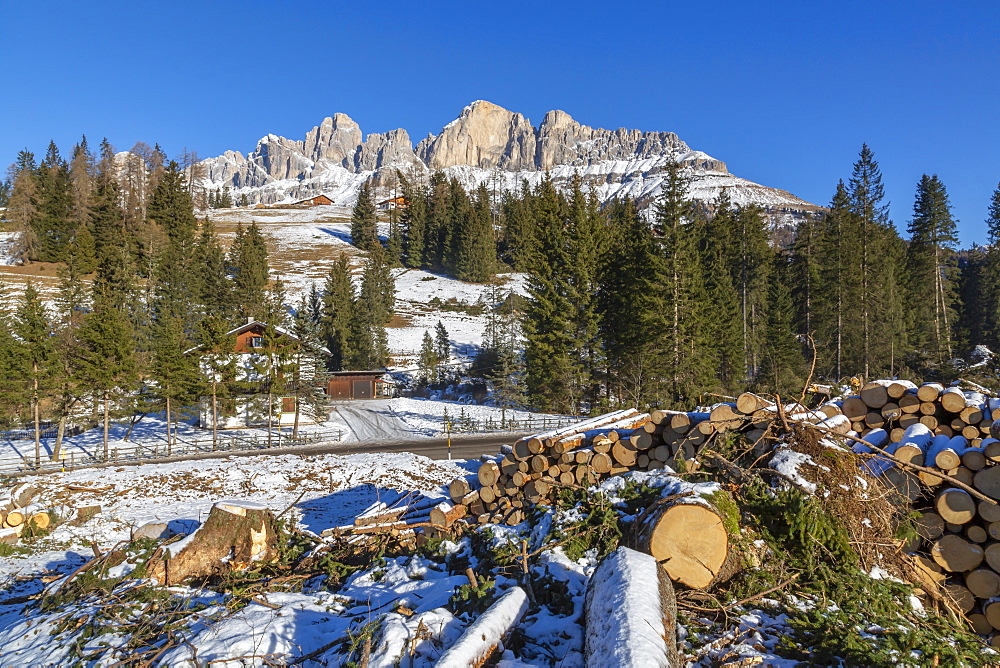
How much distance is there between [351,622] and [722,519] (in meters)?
3.97

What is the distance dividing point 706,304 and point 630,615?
98.0 feet

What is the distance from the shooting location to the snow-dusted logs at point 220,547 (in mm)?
7223

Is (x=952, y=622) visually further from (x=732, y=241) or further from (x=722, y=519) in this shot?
(x=732, y=241)

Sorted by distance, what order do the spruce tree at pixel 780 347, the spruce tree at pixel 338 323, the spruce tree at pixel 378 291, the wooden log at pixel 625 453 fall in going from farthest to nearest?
the spruce tree at pixel 378 291 → the spruce tree at pixel 338 323 → the spruce tree at pixel 780 347 → the wooden log at pixel 625 453

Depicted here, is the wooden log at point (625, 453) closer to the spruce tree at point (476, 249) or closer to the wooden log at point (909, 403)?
the wooden log at point (909, 403)

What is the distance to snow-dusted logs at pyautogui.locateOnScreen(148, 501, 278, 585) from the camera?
7223mm

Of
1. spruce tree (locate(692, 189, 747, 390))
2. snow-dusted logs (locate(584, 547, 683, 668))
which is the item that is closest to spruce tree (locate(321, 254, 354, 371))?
spruce tree (locate(692, 189, 747, 390))

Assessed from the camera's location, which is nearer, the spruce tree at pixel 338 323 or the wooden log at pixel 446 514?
the wooden log at pixel 446 514

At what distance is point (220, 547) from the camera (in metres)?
7.59

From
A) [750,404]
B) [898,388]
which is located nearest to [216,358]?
[750,404]

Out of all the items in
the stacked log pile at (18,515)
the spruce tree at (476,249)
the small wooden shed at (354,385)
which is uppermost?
the spruce tree at (476,249)

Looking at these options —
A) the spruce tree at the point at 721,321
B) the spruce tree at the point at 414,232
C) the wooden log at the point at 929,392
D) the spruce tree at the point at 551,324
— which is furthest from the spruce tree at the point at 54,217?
the wooden log at the point at 929,392

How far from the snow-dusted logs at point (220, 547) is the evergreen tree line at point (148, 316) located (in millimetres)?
21440

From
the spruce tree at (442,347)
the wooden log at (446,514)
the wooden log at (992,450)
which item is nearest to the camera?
the wooden log at (992,450)
